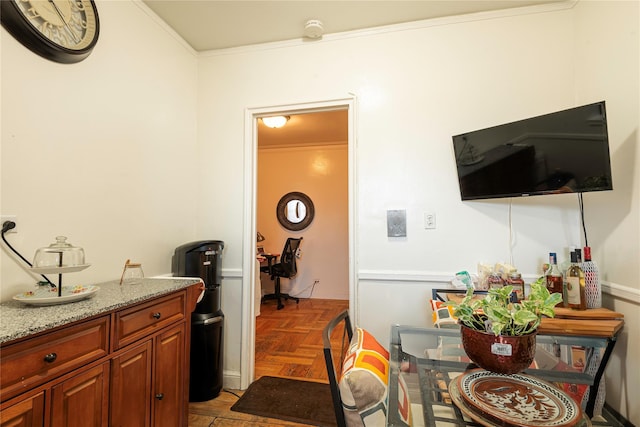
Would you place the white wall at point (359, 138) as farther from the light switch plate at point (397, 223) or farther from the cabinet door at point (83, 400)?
the cabinet door at point (83, 400)

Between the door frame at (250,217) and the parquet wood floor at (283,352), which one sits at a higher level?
the door frame at (250,217)

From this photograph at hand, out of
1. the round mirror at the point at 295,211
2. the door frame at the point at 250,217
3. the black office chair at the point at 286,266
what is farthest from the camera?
the round mirror at the point at 295,211

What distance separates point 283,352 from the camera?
2885 mm

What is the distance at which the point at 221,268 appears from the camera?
2342mm

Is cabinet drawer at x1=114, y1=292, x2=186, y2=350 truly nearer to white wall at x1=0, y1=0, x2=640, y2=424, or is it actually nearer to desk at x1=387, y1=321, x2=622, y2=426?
white wall at x1=0, y1=0, x2=640, y2=424

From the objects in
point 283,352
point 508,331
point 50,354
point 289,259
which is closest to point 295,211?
point 289,259

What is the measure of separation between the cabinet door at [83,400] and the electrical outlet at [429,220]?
189cm

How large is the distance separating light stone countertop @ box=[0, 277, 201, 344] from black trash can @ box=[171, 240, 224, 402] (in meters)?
0.46

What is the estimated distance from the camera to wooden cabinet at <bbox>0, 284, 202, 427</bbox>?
0.90 meters

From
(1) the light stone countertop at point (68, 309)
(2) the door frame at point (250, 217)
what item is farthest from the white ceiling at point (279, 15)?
(1) the light stone countertop at point (68, 309)

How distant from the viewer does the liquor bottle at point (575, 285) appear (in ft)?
4.97

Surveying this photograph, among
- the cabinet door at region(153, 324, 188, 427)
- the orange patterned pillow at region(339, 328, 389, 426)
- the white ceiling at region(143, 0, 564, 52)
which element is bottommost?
the cabinet door at region(153, 324, 188, 427)

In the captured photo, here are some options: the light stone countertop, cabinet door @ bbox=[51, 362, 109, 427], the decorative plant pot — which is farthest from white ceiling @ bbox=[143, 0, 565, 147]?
cabinet door @ bbox=[51, 362, 109, 427]

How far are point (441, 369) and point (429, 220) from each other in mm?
1088
